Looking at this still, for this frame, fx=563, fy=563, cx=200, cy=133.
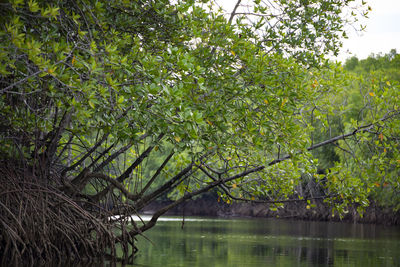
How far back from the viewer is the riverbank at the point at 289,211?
31928 millimetres

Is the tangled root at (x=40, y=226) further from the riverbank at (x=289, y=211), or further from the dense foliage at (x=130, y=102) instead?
the riverbank at (x=289, y=211)

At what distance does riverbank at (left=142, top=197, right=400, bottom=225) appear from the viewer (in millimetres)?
31928

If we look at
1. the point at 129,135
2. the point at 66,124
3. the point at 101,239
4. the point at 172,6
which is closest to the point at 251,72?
the point at 172,6

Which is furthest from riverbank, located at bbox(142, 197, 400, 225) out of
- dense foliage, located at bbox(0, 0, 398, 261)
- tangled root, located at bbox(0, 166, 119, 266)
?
tangled root, located at bbox(0, 166, 119, 266)

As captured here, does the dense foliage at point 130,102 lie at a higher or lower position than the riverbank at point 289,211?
higher

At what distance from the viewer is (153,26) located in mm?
8062

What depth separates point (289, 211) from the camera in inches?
1628

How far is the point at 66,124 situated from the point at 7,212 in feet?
4.64

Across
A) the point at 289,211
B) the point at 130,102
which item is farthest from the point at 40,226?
the point at 289,211

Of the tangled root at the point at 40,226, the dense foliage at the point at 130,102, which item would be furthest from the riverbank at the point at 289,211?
the tangled root at the point at 40,226

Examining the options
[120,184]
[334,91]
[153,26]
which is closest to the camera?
[153,26]

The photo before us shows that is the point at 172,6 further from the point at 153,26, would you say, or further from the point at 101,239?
the point at 101,239

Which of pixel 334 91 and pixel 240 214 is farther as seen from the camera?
pixel 240 214

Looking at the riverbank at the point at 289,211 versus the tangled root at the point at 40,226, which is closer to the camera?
the tangled root at the point at 40,226
